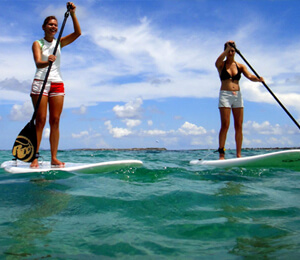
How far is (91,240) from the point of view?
7.57ft

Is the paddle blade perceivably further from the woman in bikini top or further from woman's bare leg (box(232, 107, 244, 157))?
woman's bare leg (box(232, 107, 244, 157))

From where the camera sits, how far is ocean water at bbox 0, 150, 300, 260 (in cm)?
213

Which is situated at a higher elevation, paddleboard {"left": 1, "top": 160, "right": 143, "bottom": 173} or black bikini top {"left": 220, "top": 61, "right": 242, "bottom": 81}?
black bikini top {"left": 220, "top": 61, "right": 242, "bottom": 81}

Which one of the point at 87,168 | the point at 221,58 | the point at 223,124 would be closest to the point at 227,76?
the point at 221,58

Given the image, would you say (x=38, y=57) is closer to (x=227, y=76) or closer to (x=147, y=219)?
(x=147, y=219)

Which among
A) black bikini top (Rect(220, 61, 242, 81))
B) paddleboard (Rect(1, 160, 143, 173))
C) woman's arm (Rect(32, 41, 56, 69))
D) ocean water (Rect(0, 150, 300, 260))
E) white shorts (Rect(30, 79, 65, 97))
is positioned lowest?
ocean water (Rect(0, 150, 300, 260))

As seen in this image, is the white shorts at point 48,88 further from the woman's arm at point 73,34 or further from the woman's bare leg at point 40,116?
the woman's arm at point 73,34

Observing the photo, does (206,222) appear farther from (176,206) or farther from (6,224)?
(6,224)

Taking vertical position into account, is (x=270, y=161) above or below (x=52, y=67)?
below

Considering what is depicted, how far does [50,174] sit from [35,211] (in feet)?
→ 6.55

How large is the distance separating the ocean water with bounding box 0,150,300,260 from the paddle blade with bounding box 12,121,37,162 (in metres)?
0.62

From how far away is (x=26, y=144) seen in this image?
5281mm

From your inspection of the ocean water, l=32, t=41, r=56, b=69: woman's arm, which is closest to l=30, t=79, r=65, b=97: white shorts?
l=32, t=41, r=56, b=69: woman's arm

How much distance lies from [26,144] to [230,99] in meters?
4.48
